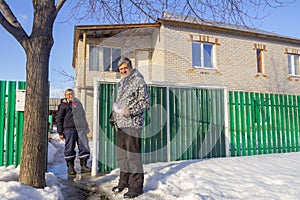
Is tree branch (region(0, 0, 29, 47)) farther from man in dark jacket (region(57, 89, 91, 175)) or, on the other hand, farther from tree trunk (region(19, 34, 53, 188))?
man in dark jacket (region(57, 89, 91, 175))

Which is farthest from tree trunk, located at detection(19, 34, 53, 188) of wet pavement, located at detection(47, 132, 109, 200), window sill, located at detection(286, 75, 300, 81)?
window sill, located at detection(286, 75, 300, 81)

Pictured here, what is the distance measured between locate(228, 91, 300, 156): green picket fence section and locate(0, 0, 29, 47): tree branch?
13.4 feet

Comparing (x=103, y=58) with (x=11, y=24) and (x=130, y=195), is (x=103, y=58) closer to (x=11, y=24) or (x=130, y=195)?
(x=11, y=24)

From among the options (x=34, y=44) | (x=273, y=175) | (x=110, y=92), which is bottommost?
(x=273, y=175)

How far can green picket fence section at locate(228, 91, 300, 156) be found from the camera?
5180mm

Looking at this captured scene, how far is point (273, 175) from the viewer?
3.67 meters

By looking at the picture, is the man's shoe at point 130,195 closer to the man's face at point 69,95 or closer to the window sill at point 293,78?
the man's face at point 69,95

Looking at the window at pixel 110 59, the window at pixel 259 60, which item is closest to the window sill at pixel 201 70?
the window at pixel 259 60

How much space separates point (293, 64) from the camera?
43.9ft

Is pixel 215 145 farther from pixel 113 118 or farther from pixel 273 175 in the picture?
pixel 113 118

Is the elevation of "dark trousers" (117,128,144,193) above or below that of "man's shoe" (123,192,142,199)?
above

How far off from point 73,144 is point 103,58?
766 centimetres

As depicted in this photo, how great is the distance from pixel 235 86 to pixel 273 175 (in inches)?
331

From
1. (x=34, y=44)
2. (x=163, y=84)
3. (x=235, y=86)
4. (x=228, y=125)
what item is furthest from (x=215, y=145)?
(x=235, y=86)
